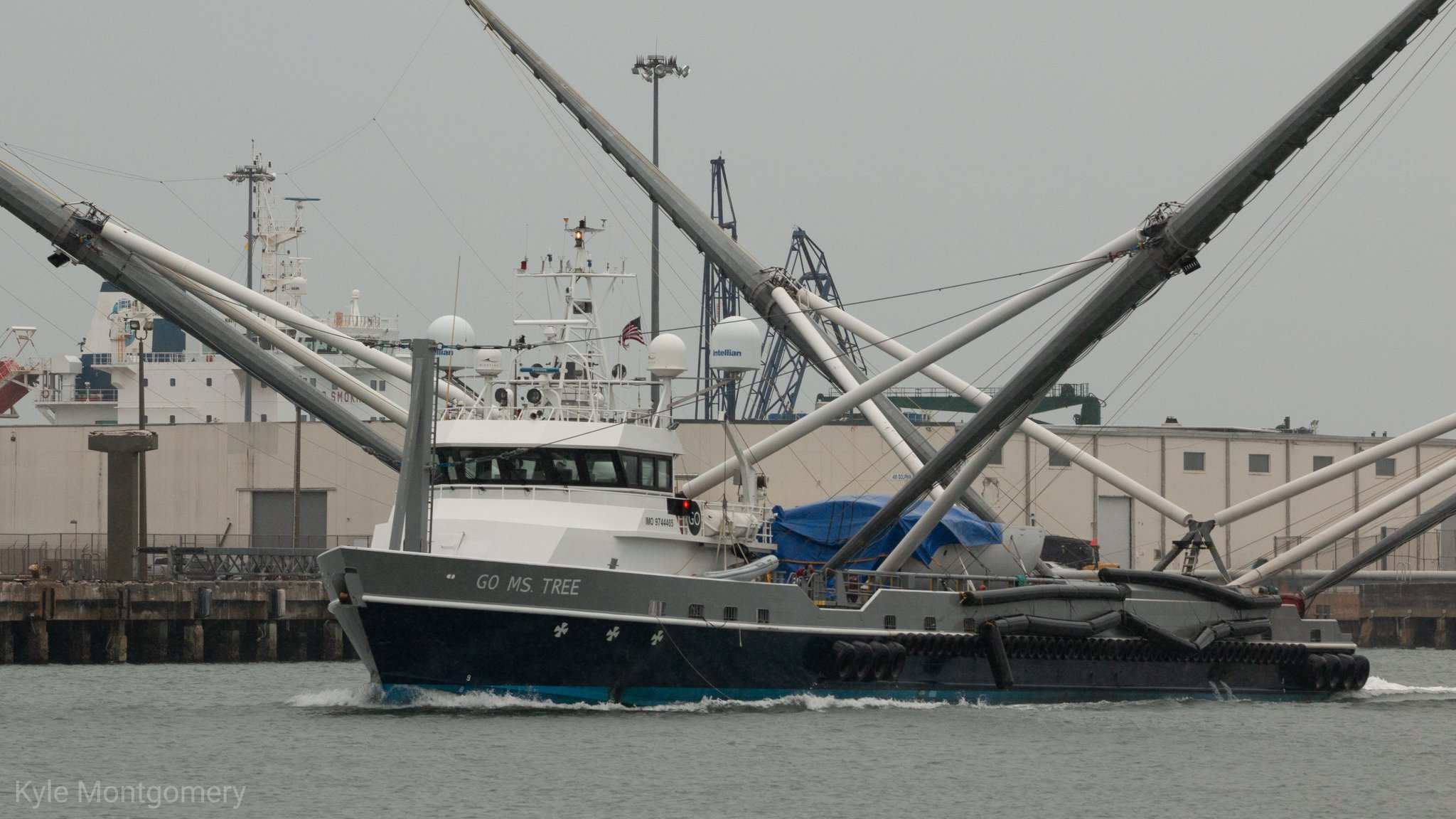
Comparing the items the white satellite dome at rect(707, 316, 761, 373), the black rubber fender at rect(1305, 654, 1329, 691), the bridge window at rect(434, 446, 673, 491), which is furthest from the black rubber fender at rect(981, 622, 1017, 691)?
the black rubber fender at rect(1305, 654, 1329, 691)

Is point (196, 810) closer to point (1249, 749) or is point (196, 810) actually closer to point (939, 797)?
point (939, 797)

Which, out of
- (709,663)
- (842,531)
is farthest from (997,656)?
(709,663)

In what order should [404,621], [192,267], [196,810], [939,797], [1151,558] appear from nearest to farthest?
[196,810] → [939,797] → [404,621] → [192,267] → [1151,558]

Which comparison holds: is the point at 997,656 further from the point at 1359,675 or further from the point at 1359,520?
the point at 1359,675

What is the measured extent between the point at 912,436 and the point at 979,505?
1.92 meters

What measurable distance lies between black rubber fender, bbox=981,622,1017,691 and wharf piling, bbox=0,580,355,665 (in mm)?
20014

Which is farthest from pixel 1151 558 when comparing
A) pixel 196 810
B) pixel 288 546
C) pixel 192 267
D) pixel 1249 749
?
pixel 196 810

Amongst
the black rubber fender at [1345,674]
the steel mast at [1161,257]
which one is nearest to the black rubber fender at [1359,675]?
the black rubber fender at [1345,674]

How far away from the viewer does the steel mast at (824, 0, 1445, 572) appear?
28.0 m

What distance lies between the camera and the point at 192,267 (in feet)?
109

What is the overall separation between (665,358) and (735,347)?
3.82 metres

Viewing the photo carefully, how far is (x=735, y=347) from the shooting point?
36125 mm

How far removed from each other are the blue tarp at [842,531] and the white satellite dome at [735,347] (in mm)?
2834

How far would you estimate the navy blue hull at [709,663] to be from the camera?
27734 millimetres
